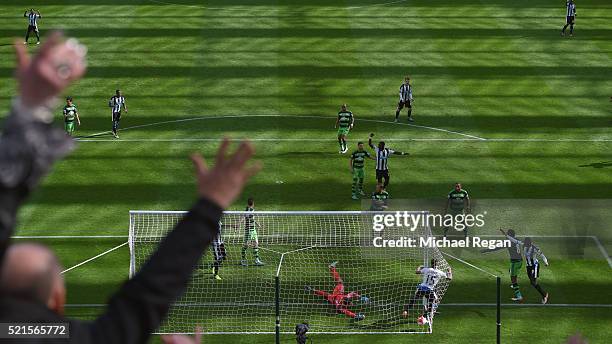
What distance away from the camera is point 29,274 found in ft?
8.75

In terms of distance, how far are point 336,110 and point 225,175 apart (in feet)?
114

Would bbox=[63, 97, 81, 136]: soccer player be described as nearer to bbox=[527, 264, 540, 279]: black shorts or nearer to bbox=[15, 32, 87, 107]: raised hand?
bbox=[527, 264, 540, 279]: black shorts

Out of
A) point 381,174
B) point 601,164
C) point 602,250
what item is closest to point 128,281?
point 602,250

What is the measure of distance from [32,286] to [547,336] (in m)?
21.4

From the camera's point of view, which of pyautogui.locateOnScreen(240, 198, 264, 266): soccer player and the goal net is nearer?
the goal net

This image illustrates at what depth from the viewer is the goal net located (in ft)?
77.3

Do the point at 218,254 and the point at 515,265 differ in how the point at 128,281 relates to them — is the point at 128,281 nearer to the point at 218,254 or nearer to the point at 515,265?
the point at 515,265

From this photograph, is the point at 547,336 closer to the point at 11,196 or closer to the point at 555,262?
the point at 555,262

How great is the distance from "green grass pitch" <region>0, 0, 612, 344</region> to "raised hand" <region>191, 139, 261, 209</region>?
65.9ft

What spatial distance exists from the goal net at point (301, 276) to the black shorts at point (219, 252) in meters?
0.15

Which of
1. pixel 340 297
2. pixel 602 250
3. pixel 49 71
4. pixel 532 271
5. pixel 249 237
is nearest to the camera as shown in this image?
pixel 49 71

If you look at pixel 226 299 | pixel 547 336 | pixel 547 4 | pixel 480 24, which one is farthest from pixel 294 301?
pixel 547 4

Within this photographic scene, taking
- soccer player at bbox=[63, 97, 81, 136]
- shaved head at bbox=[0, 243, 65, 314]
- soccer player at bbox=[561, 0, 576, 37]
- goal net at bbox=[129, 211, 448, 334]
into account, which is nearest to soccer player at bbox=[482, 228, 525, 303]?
goal net at bbox=[129, 211, 448, 334]

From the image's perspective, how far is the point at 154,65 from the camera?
42.5 m
